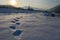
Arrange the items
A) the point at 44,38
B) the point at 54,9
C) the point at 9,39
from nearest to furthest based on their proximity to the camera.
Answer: the point at 9,39, the point at 44,38, the point at 54,9

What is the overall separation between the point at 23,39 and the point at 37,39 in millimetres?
341

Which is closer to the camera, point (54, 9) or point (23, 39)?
point (23, 39)

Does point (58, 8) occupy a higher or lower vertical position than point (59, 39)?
lower

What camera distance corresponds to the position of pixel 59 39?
4.85 m

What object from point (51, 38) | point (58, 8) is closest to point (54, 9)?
point (58, 8)

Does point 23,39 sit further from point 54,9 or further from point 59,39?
point 54,9

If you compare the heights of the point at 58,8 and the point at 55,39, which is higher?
the point at 55,39

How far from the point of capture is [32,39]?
15.7ft

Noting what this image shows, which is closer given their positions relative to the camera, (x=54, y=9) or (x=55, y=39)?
(x=55, y=39)

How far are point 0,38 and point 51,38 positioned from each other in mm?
1267

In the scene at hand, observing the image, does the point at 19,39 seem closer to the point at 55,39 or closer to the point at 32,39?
the point at 32,39

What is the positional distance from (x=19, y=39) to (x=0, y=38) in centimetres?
47

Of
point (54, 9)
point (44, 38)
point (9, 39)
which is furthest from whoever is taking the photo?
point (54, 9)

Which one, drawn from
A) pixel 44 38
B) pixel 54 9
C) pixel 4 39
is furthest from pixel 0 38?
pixel 54 9
